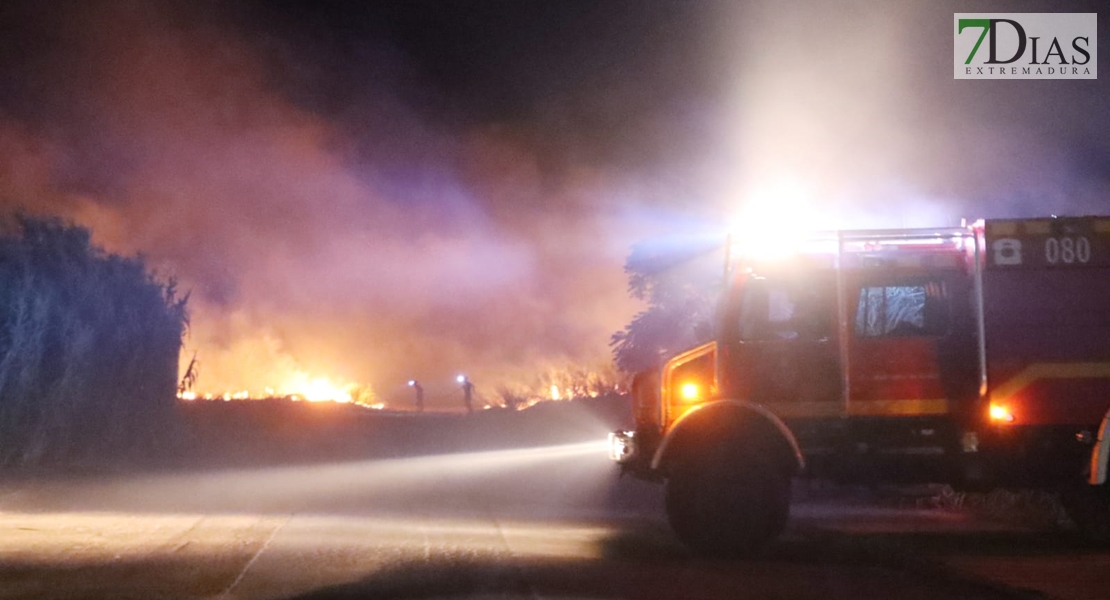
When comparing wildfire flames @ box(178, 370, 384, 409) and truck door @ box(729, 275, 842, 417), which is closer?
truck door @ box(729, 275, 842, 417)

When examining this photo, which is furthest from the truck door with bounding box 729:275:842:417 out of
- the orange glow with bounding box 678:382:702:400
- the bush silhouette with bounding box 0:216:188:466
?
the bush silhouette with bounding box 0:216:188:466

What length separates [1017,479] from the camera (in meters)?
9.91

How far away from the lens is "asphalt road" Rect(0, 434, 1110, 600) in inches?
332

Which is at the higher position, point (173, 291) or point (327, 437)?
point (173, 291)

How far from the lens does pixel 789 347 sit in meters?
10.1

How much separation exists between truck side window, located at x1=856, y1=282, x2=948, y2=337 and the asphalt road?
201 cm

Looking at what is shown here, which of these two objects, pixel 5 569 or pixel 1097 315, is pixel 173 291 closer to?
pixel 5 569

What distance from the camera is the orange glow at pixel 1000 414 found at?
388 inches

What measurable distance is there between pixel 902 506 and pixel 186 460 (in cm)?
1491

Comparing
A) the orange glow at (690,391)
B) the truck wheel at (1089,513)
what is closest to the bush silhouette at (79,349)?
the orange glow at (690,391)

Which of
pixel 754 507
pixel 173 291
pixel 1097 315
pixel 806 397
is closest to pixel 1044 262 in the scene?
pixel 1097 315

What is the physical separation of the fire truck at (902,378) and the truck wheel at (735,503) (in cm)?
1

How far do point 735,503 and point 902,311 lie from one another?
229cm

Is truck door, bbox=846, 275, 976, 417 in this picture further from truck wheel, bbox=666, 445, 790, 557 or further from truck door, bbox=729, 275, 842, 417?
truck wheel, bbox=666, 445, 790, 557
